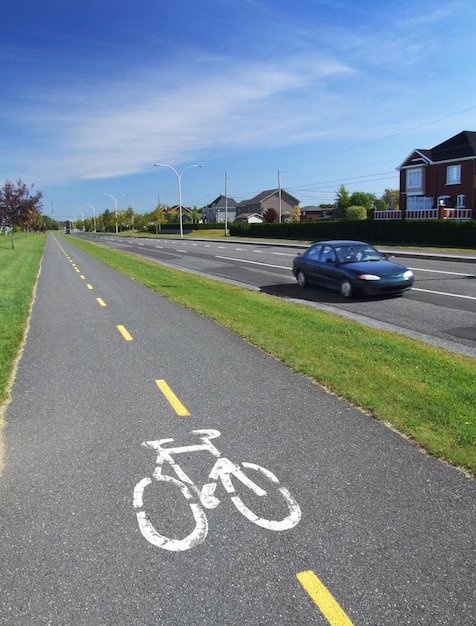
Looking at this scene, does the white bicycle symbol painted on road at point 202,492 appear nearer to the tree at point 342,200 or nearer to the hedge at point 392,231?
the hedge at point 392,231

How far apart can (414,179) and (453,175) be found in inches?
192

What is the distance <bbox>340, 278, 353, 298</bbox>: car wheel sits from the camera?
1383cm

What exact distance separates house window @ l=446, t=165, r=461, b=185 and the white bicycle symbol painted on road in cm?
4878

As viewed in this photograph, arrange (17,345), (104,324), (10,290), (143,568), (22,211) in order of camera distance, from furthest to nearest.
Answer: (22,211) → (10,290) → (104,324) → (17,345) → (143,568)

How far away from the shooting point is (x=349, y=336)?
29.2 ft

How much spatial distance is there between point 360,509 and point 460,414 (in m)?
2.10

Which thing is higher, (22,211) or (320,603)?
(22,211)

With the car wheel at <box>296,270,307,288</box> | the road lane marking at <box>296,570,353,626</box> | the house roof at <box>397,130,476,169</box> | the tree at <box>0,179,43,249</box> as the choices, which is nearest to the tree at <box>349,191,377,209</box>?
the house roof at <box>397,130,476,169</box>

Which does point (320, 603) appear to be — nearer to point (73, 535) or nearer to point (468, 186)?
point (73, 535)

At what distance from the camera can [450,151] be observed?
4803cm

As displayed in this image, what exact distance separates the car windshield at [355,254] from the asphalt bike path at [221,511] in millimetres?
8630

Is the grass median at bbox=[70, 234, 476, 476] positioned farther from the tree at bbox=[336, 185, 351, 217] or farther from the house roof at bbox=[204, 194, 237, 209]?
the house roof at bbox=[204, 194, 237, 209]

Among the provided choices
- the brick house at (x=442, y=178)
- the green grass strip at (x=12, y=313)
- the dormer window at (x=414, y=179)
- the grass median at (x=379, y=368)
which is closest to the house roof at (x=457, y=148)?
the brick house at (x=442, y=178)

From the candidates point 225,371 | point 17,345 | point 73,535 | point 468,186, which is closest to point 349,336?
point 225,371
